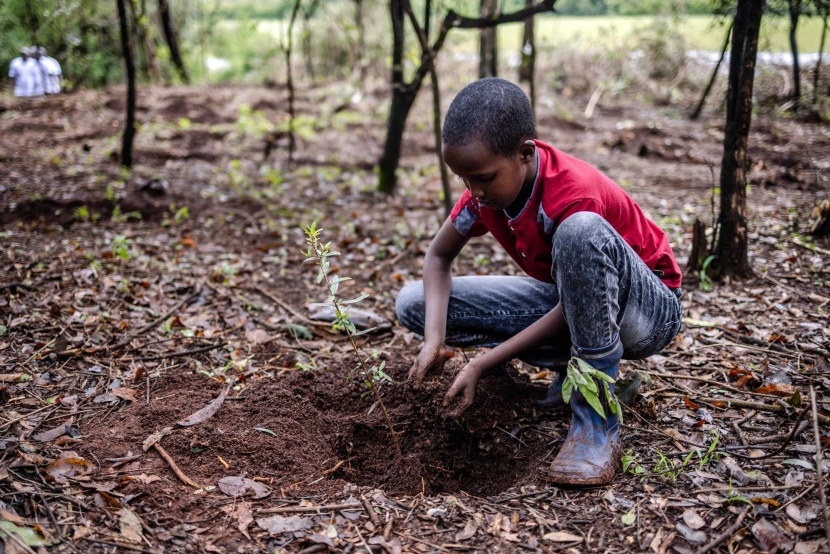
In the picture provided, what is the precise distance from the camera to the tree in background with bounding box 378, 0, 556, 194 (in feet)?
13.5

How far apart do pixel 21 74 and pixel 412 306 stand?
9705 mm

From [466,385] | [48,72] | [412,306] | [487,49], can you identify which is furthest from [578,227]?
[48,72]

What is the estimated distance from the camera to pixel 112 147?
752cm

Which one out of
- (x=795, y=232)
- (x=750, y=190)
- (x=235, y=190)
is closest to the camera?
(x=795, y=232)

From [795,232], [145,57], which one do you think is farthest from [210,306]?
[145,57]

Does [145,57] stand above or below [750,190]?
above

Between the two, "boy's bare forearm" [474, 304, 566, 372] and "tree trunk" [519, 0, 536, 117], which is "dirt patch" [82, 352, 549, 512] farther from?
"tree trunk" [519, 0, 536, 117]

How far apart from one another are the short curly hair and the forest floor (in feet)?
3.39

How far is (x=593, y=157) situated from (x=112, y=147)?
6253 millimetres

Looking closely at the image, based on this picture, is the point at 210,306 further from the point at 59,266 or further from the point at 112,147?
the point at 112,147

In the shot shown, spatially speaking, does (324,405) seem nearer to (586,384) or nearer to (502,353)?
(502,353)

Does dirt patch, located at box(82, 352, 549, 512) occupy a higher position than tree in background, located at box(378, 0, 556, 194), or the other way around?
tree in background, located at box(378, 0, 556, 194)

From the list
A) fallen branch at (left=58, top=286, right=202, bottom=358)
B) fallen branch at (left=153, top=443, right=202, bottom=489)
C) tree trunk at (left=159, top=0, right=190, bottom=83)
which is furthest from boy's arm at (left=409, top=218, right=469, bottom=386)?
tree trunk at (left=159, top=0, right=190, bottom=83)

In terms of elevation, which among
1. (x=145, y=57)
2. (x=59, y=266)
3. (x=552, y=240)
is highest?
(x=145, y=57)
